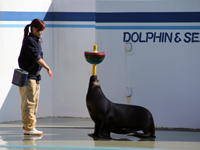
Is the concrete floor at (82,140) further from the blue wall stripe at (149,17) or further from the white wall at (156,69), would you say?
the blue wall stripe at (149,17)

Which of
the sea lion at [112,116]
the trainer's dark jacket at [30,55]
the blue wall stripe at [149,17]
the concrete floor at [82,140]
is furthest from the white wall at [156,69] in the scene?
the trainer's dark jacket at [30,55]

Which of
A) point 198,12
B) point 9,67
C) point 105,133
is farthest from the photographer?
point 9,67

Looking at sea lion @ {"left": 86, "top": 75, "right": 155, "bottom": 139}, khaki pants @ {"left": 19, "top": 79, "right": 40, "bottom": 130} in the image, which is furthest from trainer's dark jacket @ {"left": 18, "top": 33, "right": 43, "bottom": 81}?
sea lion @ {"left": 86, "top": 75, "right": 155, "bottom": 139}

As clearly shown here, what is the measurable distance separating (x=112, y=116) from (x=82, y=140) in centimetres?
56

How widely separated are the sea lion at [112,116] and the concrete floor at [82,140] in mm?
140

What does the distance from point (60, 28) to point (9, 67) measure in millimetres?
1422

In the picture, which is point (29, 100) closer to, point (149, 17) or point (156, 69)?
point (156, 69)

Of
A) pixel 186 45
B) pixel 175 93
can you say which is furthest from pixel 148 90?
pixel 186 45

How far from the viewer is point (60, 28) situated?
8.54m

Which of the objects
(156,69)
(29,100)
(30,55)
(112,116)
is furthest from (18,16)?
(112,116)

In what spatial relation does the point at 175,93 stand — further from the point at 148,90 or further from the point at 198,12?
the point at 198,12

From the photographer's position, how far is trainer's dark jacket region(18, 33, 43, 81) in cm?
583

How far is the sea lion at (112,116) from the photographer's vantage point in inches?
238

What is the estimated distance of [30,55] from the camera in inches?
230
